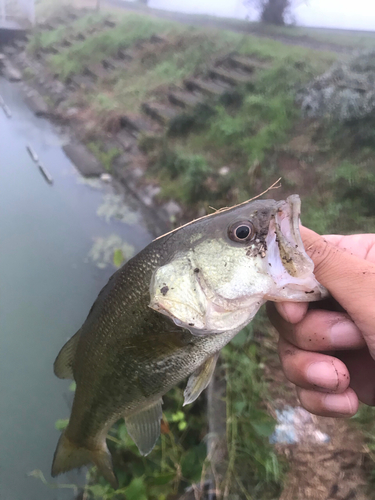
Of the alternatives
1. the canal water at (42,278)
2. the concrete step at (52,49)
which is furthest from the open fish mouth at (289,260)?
the concrete step at (52,49)

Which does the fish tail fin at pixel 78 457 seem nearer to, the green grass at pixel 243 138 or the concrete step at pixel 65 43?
the green grass at pixel 243 138

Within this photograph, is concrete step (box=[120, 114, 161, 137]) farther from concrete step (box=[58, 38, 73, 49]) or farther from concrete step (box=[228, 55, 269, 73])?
concrete step (box=[58, 38, 73, 49])

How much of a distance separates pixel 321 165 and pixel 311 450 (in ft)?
11.3

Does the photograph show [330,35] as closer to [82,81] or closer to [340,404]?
[82,81]

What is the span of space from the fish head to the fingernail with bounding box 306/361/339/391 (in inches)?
10.9

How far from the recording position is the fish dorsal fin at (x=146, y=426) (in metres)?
1.55

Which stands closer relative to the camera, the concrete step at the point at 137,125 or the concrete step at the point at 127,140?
the concrete step at the point at 127,140

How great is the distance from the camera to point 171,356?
1312 millimetres

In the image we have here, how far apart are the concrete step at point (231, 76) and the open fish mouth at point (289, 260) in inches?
236

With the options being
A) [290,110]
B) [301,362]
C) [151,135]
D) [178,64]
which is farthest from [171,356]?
[178,64]

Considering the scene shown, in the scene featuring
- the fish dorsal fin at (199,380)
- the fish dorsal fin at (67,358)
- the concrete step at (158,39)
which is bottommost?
the fish dorsal fin at (67,358)

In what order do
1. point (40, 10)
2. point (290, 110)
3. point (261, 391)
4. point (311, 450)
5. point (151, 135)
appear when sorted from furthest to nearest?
point (40, 10) → point (151, 135) → point (290, 110) → point (261, 391) → point (311, 450)

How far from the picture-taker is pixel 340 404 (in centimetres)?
123

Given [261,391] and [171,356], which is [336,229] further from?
[171,356]
